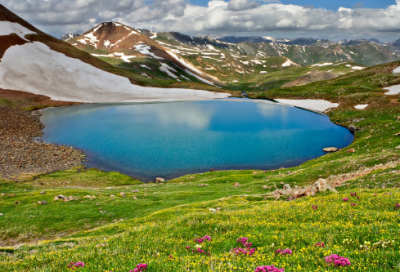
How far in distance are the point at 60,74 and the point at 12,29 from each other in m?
49.1

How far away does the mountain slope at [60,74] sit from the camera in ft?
465

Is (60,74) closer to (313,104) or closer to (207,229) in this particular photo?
(313,104)

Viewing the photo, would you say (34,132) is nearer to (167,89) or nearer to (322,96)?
(167,89)

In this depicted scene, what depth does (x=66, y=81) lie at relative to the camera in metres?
154

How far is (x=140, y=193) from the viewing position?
3459 centimetres

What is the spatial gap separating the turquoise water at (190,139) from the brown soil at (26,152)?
166 inches

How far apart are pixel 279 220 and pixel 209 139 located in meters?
59.6

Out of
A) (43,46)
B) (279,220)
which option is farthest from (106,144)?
(43,46)

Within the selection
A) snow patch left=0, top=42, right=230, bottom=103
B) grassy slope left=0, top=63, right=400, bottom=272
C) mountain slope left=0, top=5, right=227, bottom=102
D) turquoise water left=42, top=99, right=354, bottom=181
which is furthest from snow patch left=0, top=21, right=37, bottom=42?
grassy slope left=0, top=63, right=400, bottom=272

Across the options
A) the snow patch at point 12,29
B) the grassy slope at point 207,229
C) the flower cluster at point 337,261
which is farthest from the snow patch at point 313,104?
the snow patch at point 12,29

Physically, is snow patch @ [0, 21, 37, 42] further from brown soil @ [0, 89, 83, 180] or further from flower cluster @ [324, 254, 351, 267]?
flower cluster @ [324, 254, 351, 267]

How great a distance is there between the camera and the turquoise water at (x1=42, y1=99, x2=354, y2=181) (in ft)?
184

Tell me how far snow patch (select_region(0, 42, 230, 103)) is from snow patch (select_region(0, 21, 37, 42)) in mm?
11823

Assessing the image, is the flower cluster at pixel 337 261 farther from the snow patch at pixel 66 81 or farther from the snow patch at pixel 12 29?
the snow patch at pixel 12 29
